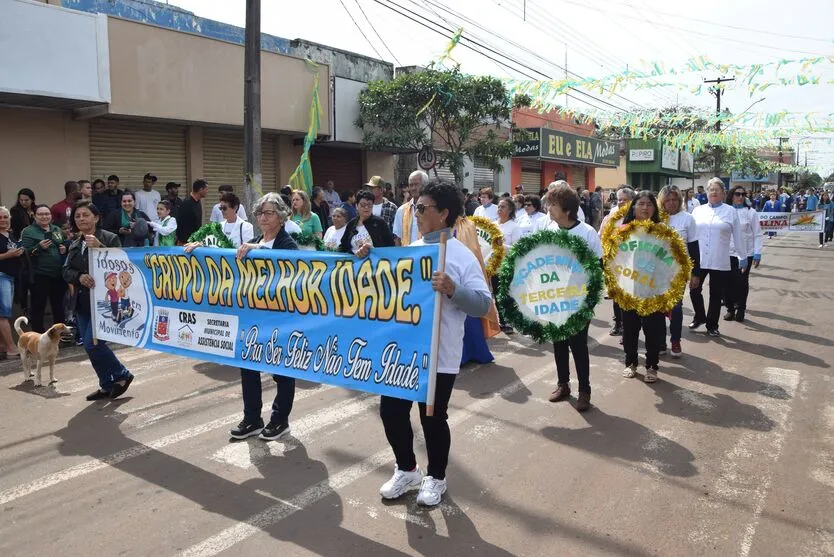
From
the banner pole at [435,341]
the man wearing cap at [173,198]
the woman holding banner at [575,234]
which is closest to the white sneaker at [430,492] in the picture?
the banner pole at [435,341]

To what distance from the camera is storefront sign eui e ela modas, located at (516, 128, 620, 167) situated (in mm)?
27859

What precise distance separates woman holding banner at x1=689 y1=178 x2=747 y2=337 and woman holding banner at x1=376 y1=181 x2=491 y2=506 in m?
5.92

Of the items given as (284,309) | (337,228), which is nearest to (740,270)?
(337,228)

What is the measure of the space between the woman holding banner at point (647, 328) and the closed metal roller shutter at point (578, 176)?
29309 millimetres

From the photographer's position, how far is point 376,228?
6.17m

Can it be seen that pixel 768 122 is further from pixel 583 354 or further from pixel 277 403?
pixel 277 403

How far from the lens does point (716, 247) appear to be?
9008mm

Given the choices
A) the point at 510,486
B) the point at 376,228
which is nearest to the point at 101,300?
the point at 376,228

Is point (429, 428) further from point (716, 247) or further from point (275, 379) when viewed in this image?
point (716, 247)

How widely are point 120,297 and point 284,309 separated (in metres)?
2.11

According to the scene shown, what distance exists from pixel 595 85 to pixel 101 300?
8.45 meters

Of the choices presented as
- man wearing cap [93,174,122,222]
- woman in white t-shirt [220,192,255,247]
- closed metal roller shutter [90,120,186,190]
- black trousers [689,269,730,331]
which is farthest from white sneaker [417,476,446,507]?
closed metal roller shutter [90,120,186,190]

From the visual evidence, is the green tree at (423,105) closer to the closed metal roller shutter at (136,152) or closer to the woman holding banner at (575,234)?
the closed metal roller shutter at (136,152)

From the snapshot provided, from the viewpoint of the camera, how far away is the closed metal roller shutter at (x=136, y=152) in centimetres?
1344
